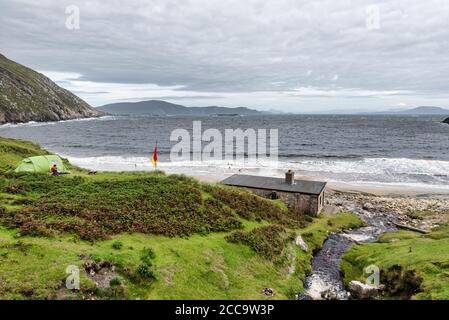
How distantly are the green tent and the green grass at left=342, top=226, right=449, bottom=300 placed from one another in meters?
31.9

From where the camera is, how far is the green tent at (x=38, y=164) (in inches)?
1450

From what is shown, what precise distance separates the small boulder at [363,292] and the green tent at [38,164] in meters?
32.0

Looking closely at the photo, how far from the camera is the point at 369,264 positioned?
27062mm

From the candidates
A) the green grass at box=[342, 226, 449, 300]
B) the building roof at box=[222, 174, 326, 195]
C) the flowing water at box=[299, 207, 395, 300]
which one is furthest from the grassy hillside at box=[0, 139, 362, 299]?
the building roof at box=[222, 174, 326, 195]

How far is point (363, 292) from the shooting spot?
22359mm

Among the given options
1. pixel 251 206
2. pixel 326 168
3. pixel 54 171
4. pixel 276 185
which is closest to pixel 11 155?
pixel 54 171

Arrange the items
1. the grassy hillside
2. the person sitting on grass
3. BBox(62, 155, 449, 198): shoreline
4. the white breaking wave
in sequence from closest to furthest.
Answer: the grassy hillside < the person sitting on grass < BBox(62, 155, 449, 198): shoreline < the white breaking wave

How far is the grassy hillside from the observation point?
57.8 ft

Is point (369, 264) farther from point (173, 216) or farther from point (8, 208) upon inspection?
point (8, 208)

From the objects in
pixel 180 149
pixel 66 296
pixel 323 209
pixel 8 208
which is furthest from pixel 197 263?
pixel 180 149

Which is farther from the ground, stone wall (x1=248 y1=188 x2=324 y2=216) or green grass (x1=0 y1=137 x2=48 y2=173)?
green grass (x1=0 y1=137 x2=48 y2=173)

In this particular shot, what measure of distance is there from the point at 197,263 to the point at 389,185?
51277 mm

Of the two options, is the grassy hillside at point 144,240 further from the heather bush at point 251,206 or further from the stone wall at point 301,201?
the stone wall at point 301,201

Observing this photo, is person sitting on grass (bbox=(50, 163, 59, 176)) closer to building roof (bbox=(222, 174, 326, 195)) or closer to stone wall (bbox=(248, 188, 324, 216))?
building roof (bbox=(222, 174, 326, 195))
